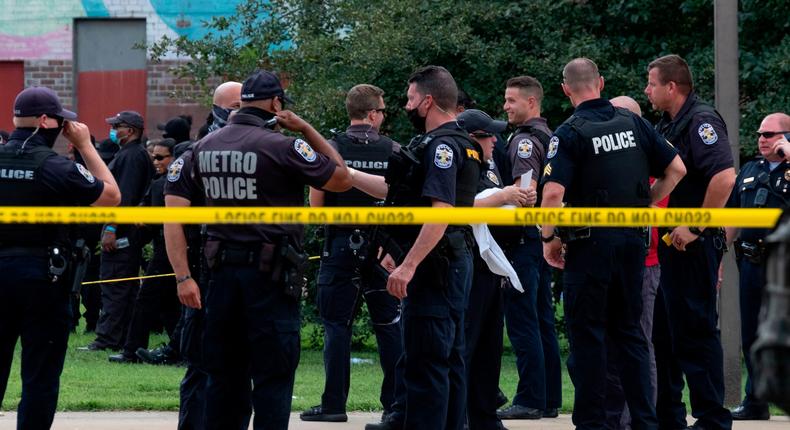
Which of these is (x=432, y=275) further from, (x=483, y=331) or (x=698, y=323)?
(x=698, y=323)

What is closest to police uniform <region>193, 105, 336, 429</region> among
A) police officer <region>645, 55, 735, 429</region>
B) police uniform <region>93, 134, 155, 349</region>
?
police officer <region>645, 55, 735, 429</region>

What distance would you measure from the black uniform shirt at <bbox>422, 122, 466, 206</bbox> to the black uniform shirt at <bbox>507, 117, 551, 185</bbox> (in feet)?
7.03

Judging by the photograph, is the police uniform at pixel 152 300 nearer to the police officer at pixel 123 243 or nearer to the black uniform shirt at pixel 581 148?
the police officer at pixel 123 243

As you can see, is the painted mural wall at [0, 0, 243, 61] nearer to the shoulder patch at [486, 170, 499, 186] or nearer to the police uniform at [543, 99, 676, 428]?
the shoulder patch at [486, 170, 499, 186]

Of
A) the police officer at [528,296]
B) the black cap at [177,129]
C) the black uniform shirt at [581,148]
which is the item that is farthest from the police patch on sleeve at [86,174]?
the black cap at [177,129]

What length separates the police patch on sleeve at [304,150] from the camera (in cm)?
610

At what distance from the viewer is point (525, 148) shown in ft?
28.6

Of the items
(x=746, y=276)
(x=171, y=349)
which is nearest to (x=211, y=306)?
(x=746, y=276)

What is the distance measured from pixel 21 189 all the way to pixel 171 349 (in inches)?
203

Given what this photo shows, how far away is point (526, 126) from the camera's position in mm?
8922

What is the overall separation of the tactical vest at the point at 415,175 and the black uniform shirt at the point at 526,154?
1909 millimetres

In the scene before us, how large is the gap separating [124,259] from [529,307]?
4935 mm

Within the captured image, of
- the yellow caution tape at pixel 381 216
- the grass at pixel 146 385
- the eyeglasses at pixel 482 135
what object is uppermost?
the eyeglasses at pixel 482 135

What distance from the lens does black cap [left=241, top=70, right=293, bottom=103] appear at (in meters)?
6.27
